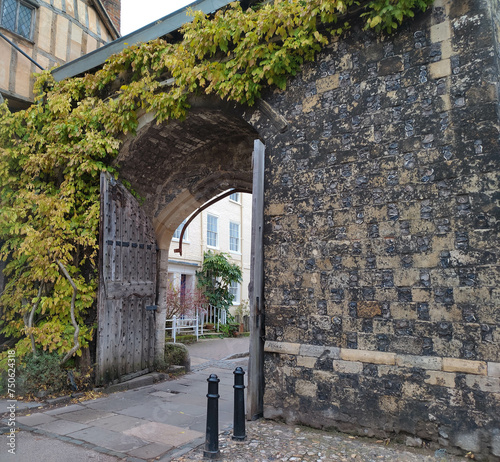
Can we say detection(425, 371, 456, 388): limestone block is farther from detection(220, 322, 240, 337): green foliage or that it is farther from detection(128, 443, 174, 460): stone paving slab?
detection(220, 322, 240, 337): green foliage

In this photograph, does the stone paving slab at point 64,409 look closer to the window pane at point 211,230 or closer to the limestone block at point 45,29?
the limestone block at point 45,29

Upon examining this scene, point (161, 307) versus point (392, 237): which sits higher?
point (392, 237)

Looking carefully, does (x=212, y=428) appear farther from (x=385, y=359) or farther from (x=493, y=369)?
(x=493, y=369)

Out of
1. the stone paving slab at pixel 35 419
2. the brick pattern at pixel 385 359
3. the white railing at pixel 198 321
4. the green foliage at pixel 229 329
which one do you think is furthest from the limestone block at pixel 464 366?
the green foliage at pixel 229 329

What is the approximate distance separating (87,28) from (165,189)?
12.6ft

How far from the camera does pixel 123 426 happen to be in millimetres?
4375

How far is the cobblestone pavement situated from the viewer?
134 inches

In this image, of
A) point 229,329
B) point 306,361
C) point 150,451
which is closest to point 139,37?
point 306,361

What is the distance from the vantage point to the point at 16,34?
279 inches

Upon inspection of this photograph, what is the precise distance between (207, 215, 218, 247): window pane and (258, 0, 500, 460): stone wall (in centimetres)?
1060

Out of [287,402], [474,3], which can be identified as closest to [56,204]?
[287,402]

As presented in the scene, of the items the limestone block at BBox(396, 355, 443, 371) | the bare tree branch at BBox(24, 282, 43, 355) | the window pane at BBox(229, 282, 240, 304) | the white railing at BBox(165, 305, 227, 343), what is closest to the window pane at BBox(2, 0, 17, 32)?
the bare tree branch at BBox(24, 282, 43, 355)

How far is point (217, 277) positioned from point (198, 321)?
2116 mm

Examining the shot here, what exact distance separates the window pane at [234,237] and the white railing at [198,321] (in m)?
3.36
